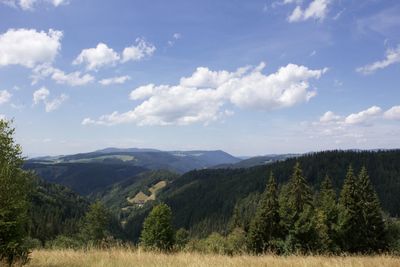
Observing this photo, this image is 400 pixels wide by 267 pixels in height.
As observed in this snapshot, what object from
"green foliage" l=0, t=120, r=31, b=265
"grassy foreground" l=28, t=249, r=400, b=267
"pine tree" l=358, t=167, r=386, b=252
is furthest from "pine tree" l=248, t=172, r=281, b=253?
"green foliage" l=0, t=120, r=31, b=265

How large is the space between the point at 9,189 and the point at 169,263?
181 inches

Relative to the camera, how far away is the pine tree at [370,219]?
54.0m

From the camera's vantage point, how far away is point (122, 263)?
9.68 metres

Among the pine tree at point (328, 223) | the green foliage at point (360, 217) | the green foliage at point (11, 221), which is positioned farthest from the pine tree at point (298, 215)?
the green foliage at point (11, 221)

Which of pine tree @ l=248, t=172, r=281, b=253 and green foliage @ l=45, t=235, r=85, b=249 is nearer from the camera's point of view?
green foliage @ l=45, t=235, r=85, b=249

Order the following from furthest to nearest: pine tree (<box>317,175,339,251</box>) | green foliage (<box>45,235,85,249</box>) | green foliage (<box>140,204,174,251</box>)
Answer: green foliage (<box>140,204,174,251</box>) → pine tree (<box>317,175,339,251</box>) → green foliage (<box>45,235,85,249</box>)

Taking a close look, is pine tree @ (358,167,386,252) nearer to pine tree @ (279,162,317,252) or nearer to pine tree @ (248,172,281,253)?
pine tree @ (279,162,317,252)

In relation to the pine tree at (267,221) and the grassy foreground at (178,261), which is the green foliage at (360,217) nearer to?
the pine tree at (267,221)

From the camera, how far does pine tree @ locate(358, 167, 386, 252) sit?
5397 cm

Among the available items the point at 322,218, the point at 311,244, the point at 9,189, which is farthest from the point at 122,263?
the point at 322,218

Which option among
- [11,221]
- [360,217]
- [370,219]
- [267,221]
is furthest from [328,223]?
[11,221]

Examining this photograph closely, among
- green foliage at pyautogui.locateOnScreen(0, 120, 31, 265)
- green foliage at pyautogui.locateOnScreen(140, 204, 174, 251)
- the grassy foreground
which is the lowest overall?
green foliage at pyautogui.locateOnScreen(140, 204, 174, 251)

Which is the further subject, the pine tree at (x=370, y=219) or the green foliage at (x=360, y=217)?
the pine tree at (x=370, y=219)

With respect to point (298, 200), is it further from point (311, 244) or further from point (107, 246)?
point (107, 246)
